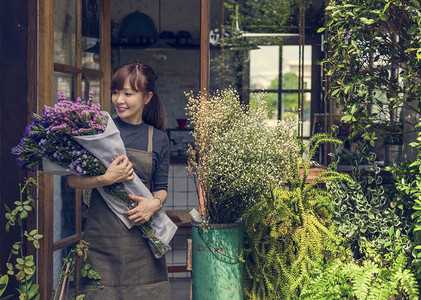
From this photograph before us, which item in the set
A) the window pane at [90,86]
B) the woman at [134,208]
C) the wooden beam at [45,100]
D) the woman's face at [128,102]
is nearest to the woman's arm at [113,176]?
the woman at [134,208]

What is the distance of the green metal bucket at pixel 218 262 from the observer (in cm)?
283

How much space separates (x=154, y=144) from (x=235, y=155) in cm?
45

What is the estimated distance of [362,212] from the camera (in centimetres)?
301

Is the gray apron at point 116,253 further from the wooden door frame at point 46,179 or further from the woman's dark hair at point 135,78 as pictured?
the wooden door frame at point 46,179

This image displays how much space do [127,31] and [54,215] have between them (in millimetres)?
5583

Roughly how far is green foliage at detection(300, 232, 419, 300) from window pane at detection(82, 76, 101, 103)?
1.79 meters

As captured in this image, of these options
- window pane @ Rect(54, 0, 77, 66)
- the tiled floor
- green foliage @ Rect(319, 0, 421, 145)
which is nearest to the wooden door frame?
window pane @ Rect(54, 0, 77, 66)

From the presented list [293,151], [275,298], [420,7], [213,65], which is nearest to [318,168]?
[293,151]

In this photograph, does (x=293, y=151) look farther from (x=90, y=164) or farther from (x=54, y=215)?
(x=54, y=215)

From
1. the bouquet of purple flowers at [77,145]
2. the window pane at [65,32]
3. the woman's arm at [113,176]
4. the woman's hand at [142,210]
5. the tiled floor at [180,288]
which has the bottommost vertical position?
the tiled floor at [180,288]

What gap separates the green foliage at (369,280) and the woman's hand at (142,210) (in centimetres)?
103

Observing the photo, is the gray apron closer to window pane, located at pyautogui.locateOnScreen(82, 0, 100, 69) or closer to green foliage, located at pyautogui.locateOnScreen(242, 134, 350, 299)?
green foliage, located at pyautogui.locateOnScreen(242, 134, 350, 299)

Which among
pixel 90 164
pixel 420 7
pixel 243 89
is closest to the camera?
pixel 90 164

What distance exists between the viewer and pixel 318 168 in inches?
140
